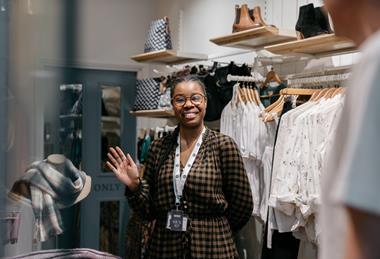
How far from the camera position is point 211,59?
4145 millimetres

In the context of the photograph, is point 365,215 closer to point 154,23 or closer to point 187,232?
point 187,232

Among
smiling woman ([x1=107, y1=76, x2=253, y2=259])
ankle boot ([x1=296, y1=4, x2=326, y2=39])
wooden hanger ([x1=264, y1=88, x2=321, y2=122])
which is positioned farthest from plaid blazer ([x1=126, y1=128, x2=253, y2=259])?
ankle boot ([x1=296, y1=4, x2=326, y2=39])

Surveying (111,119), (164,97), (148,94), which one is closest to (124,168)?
(164,97)

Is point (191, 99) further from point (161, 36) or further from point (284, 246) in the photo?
point (161, 36)

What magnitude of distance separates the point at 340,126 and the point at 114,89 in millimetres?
4354

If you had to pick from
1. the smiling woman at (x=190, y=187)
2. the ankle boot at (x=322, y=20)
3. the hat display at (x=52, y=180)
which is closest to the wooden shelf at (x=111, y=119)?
the smiling woman at (x=190, y=187)

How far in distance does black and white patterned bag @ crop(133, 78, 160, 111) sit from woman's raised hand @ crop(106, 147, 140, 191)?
1543mm

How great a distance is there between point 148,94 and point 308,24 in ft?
5.28

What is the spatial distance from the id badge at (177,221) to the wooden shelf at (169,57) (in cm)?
177

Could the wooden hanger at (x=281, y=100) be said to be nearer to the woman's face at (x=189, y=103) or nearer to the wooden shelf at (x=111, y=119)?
the woman's face at (x=189, y=103)

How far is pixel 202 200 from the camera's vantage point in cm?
254

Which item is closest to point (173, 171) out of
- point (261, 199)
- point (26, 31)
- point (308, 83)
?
point (261, 199)

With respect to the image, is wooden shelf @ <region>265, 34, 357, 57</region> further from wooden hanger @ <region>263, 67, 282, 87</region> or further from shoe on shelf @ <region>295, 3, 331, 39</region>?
wooden hanger @ <region>263, 67, 282, 87</region>

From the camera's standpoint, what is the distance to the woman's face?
267 cm
